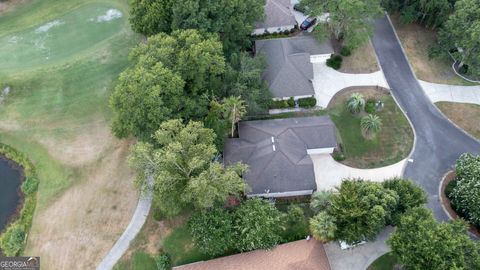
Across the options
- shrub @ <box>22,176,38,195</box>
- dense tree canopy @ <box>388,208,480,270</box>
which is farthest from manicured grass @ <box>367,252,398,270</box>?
shrub @ <box>22,176,38,195</box>

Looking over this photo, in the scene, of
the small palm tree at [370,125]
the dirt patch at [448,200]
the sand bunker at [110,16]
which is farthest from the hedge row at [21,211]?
the dirt patch at [448,200]

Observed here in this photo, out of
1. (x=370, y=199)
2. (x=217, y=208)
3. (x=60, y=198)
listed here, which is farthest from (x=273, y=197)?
(x=60, y=198)

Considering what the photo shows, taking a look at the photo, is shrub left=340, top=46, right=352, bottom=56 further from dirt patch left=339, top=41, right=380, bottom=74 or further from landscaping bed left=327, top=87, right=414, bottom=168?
landscaping bed left=327, top=87, right=414, bottom=168

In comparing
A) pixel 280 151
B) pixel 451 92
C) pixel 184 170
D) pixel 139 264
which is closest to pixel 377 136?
pixel 280 151

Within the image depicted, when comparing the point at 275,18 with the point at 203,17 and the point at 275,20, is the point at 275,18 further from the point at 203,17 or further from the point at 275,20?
the point at 203,17

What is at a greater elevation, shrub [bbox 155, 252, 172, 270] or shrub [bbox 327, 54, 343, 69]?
shrub [bbox 327, 54, 343, 69]

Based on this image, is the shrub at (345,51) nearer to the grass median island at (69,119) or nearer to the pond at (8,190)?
the grass median island at (69,119)
